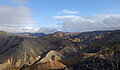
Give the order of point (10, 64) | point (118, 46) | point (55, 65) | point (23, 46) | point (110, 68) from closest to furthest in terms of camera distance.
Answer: point (110, 68) < point (55, 65) < point (118, 46) < point (10, 64) < point (23, 46)

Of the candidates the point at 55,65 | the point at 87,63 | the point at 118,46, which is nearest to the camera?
the point at 87,63

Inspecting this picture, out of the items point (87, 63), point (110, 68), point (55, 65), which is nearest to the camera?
point (110, 68)

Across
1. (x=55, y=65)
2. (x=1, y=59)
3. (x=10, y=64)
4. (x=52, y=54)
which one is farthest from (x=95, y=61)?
(x=1, y=59)

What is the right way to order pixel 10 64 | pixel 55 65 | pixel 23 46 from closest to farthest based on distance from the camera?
pixel 55 65, pixel 10 64, pixel 23 46

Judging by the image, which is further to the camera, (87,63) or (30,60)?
(30,60)

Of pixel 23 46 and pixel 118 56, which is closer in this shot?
pixel 118 56

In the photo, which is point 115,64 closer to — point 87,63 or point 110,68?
point 110,68

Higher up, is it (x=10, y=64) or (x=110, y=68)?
(x=110, y=68)

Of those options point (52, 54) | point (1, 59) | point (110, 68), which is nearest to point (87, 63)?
point (110, 68)

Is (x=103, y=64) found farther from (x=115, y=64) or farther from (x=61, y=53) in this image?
(x=61, y=53)
